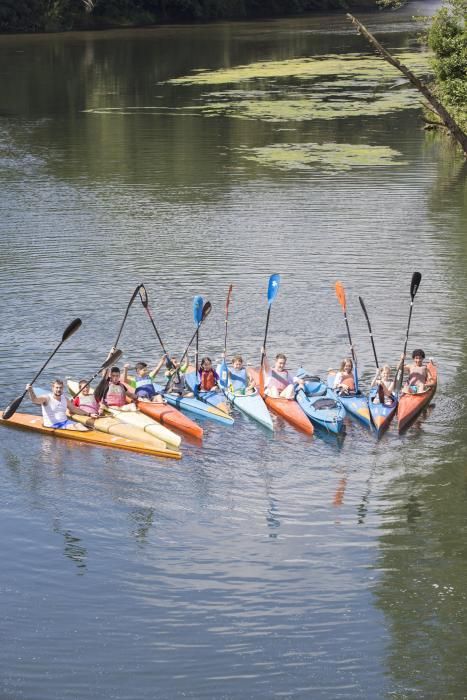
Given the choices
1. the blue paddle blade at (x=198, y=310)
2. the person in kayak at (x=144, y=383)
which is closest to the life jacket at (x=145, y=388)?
the person in kayak at (x=144, y=383)

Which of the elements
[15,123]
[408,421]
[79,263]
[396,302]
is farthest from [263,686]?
[15,123]

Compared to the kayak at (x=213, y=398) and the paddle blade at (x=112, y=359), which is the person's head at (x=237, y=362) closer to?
the kayak at (x=213, y=398)

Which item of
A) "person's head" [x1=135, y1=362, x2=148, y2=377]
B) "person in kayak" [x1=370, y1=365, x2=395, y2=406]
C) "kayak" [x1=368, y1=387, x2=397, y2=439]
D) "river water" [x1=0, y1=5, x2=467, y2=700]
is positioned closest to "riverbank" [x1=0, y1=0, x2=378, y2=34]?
"river water" [x1=0, y1=5, x2=467, y2=700]

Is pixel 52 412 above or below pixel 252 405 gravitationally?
above

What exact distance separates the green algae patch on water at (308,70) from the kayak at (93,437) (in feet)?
133

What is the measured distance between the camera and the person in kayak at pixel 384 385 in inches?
797

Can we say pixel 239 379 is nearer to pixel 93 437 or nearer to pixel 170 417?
pixel 170 417

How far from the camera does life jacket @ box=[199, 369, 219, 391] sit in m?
21.4

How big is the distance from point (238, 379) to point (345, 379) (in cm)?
202

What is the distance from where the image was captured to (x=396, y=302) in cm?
2659

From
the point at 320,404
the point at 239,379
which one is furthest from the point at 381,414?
the point at 239,379

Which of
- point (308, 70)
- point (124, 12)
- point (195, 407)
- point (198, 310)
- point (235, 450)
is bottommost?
point (235, 450)

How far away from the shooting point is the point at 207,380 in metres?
21.5

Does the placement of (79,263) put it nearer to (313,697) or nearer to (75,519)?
(75,519)
